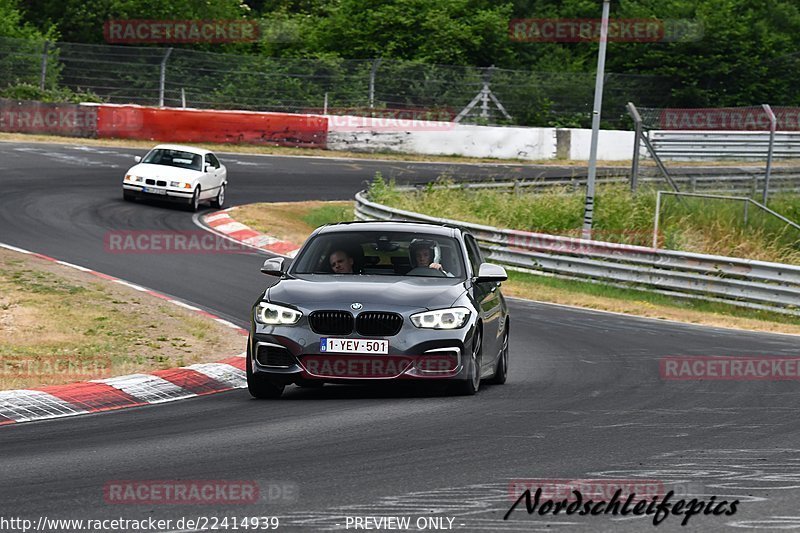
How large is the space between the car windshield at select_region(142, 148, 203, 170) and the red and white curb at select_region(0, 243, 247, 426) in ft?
57.7

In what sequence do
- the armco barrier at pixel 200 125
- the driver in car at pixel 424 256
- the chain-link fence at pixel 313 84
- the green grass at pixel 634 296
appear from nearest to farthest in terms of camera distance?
1. the driver in car at pixel 424 256
2. the green grass at pixel 634 296
3. the armco barrier at pixel 200 125
4. the chain-link fence at pixel 313 84

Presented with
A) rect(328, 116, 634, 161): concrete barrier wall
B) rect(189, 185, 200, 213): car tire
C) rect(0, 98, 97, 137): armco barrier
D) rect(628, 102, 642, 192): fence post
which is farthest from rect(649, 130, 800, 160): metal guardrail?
rect(0, 98, 97, 137): armco barrier

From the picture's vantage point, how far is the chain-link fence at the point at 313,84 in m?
44.0

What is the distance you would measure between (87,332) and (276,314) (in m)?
4.53

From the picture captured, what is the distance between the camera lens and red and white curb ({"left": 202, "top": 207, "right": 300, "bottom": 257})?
25.7 metres

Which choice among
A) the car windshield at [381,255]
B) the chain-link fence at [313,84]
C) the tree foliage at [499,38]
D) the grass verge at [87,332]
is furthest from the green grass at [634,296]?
the tree foliage at [499,38]

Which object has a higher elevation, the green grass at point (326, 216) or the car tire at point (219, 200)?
the car tire at point (219, 200)

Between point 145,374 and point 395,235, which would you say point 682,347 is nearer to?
point 395,235

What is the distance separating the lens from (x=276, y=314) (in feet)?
34.1

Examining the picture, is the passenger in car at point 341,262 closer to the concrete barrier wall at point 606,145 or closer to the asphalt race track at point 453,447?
the asphalt race track at point 453,447

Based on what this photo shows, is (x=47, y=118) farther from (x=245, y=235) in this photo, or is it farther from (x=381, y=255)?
(x=381, y=255)

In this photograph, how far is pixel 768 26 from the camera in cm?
6034

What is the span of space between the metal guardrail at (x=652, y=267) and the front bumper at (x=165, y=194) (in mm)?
5418

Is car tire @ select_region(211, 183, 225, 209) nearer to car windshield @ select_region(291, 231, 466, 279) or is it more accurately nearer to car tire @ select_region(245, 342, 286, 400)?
car windshield @ select_region(291, 231, 466, 279)
